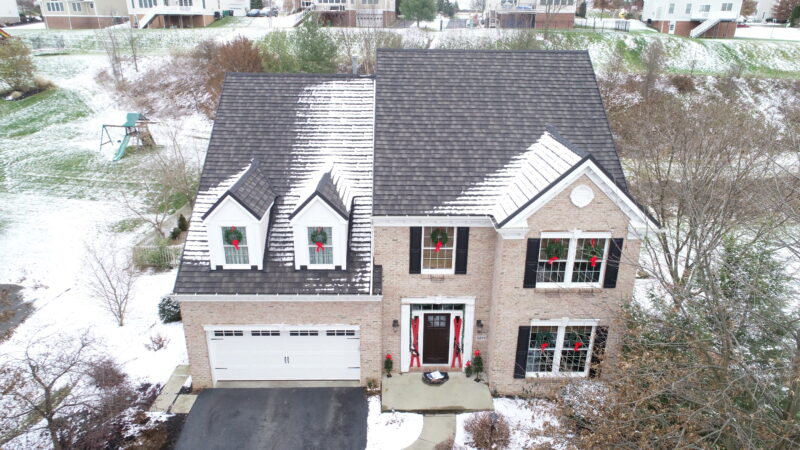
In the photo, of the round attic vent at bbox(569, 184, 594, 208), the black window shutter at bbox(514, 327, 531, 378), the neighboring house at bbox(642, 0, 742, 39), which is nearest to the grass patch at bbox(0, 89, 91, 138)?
the black window shutter at bbox(514, 327, 531, 378)

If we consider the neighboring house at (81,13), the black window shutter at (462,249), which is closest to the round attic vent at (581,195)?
the black window shutter at (462,249)

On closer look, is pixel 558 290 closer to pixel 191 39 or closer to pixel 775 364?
pixel 775 364

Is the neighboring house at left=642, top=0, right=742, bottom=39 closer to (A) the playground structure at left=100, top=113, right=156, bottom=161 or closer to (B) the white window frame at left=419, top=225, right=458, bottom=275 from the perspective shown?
(A) the playground structure at left=100, top=113, right=156, bottom=161

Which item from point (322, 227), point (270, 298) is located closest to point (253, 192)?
point (322, 227)

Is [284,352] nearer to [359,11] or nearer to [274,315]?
[274,315]

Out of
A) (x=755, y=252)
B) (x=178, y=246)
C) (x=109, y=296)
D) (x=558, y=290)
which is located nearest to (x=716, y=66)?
(x=755, y=252)

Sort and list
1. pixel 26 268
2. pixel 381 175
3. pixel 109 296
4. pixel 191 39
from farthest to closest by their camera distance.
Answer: pixel 191 39
pixel 26 268
pixel 109 296
pixel 381 175
